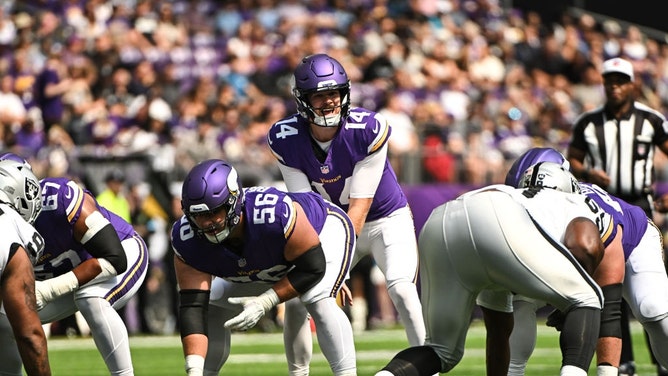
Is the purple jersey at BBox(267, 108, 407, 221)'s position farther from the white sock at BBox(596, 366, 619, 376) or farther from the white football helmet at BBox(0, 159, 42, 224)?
the white sock at BBox(596, 366, 619, 376)

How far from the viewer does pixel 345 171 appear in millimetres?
7629

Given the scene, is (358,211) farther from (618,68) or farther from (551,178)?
(618,68)

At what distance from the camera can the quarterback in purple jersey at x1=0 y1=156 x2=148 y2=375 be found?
6938 millimetres

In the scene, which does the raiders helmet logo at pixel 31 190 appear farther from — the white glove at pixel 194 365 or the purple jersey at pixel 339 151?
the purple jersey at pixel 339 151

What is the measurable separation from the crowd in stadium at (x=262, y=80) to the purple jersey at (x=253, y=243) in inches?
308

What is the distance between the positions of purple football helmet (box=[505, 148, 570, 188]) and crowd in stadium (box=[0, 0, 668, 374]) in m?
7.85

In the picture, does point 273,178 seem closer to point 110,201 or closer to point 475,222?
point 110,201

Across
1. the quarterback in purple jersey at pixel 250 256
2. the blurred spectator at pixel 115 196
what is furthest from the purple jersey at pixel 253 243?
the blurred spectator at pixel 115 196

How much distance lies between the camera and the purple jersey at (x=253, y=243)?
20.6 ft

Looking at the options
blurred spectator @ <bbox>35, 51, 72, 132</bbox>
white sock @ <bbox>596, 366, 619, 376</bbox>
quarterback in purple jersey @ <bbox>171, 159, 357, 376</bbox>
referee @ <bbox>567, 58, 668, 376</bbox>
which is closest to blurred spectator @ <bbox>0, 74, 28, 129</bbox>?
blurred spectator @ <bbox>35, 51, 72, 132</bbox>

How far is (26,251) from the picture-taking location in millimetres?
5777

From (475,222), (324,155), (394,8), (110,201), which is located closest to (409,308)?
(324,155)

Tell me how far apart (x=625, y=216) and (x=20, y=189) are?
3.13m

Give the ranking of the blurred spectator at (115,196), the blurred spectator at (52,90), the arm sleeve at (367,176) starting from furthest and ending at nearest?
the blurred spectator at (52,90) < the blurred spectator at (115,196) < the arm sleeve at (367,176)
